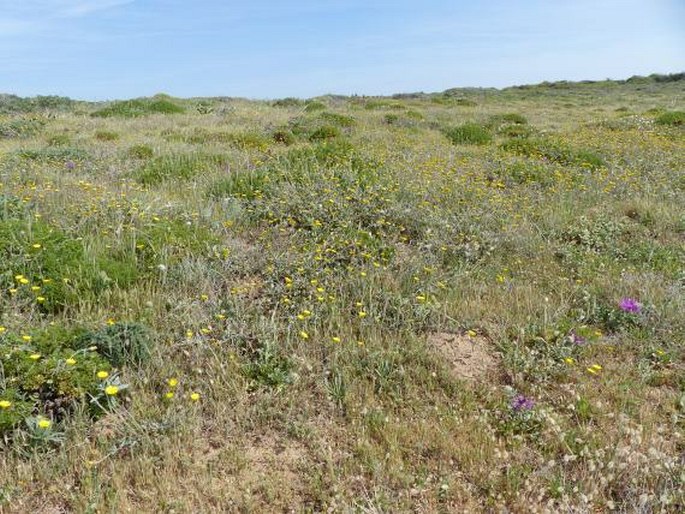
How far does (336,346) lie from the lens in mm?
3777

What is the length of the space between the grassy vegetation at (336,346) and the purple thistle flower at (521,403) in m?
0.02

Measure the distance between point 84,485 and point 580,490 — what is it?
2524 millimetres

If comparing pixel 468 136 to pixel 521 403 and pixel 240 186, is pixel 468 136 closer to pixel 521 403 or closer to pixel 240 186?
pixel 240 186

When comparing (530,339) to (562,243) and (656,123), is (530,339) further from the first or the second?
(656,123)

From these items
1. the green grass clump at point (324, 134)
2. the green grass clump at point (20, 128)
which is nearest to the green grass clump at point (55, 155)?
the green grass clump at point (20, 128)

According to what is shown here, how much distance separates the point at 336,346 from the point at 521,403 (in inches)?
51.3

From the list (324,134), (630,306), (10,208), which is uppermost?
(324,134)

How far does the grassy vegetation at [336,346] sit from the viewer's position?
2.72 metres

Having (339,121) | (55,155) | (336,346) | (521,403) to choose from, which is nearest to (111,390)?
(336,346)

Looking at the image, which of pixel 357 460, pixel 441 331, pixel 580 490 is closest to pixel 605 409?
pixel 580 490

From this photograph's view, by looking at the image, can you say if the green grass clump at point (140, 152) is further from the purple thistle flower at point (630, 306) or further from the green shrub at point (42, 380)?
the purple thistle flower at point (630, 306)

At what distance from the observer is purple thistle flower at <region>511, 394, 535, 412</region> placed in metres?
3.21

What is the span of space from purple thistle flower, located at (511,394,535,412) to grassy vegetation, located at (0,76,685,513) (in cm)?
2

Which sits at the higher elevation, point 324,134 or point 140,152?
point 324,134
